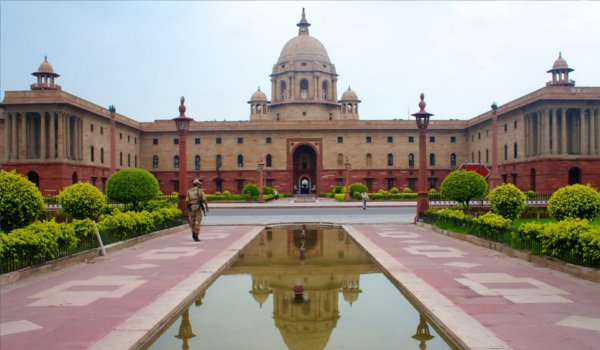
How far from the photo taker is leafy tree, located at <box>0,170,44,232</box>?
1038cm

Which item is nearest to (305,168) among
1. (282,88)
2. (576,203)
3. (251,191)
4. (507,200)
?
(282,88)

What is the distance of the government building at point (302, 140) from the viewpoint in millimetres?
38656

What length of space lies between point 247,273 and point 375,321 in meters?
3.85

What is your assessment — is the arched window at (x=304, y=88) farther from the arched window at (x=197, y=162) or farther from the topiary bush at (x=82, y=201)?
the topiary bush at (x=82, y=201)

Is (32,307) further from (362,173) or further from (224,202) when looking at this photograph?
Answer: (362,173)

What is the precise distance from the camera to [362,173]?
5403 centimetres

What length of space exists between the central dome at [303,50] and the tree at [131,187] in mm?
45036

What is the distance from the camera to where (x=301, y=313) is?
22.9ft

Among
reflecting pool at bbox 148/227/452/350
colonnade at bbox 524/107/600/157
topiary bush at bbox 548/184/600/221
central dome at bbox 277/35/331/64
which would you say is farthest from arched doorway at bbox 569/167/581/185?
reflecting pool at bbox 148/227/452/350

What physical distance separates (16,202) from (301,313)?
679cm

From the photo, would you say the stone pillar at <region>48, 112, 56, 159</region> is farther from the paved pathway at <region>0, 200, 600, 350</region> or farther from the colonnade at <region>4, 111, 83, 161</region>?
the paved pathway at <region>0, 200, 600, 350</region>

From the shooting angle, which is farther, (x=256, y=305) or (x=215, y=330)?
(x=256, y=305)

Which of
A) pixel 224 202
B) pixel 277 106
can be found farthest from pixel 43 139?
pixel 277 106

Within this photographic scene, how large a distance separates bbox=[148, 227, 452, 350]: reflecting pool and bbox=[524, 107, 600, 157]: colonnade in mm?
32487
